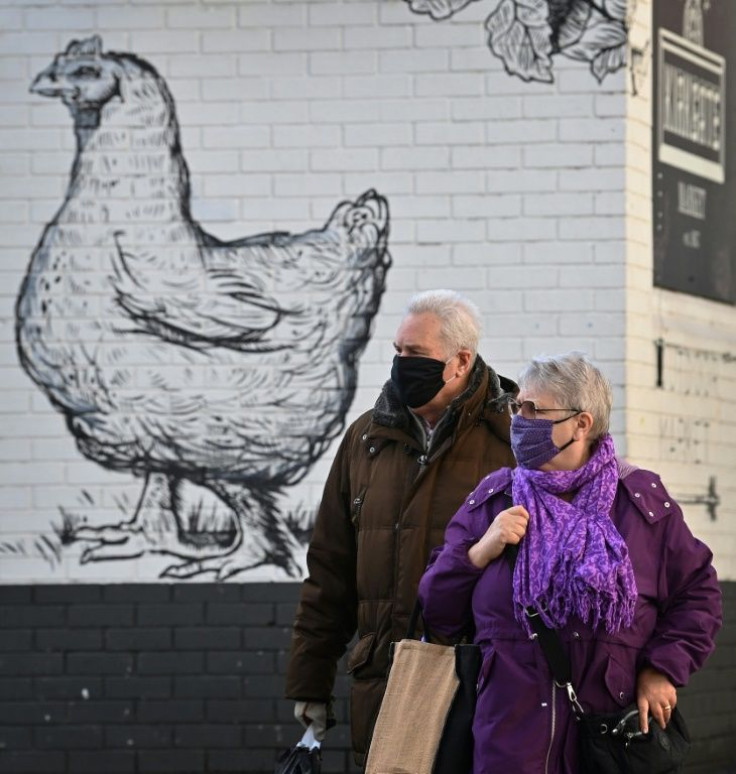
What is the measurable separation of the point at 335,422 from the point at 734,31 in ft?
10.6

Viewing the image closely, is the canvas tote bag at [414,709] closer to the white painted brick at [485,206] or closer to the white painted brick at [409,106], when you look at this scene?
the white painted brick at [485,206]

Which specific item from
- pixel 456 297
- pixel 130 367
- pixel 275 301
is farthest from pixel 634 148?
pixel 456 297

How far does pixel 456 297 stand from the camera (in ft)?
17.1

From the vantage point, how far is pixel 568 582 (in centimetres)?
402

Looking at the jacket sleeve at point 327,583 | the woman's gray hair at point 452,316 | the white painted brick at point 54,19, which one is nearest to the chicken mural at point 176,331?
the white painted brick at point 54,19

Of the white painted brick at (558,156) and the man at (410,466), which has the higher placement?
the white painted brick at (558,156)

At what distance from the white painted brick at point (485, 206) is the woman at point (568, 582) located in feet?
13.1

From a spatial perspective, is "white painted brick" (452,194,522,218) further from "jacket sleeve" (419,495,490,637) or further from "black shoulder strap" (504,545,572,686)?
"black shoulder strap" (504,545,572,686)

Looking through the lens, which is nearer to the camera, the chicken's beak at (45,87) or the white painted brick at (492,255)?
the white painted brick at (492,255)

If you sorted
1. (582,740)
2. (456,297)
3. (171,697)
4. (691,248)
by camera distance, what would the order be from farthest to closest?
(691,248)
(171,697)
(456,297)
(582,740)

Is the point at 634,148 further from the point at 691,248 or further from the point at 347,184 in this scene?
the point at 347,184

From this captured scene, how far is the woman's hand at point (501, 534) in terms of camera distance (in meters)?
4.09

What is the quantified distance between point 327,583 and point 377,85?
3588 mm

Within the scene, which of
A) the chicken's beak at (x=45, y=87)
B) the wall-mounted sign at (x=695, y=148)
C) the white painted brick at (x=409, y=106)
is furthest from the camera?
the wall-mounted sign at (x=695, y=148)
